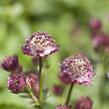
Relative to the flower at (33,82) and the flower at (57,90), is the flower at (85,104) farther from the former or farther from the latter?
the flower at (57,90)

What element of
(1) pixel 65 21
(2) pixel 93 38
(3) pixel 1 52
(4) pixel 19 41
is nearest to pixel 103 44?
(2) pixel 93 38

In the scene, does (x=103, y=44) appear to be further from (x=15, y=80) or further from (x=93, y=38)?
(x=15, y=80)

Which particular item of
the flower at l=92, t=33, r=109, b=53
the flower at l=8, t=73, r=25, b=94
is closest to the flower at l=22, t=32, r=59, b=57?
the flower at l=8, t=73, r=25, b=94

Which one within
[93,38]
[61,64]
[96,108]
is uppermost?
[93,38]

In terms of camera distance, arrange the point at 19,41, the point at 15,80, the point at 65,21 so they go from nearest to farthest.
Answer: the point at 15,80
the point at 19,41
the point at 65,21

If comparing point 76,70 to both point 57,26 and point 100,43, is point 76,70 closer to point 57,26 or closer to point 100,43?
point 100,43

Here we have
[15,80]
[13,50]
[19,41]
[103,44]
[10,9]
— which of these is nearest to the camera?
[15,80]

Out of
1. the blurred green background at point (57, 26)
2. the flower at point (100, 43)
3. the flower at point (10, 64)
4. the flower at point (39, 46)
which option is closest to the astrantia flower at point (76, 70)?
the flower at point (39, 46)
